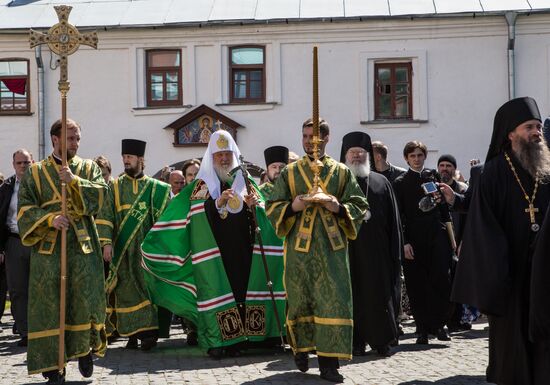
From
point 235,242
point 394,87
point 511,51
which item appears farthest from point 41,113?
point 235,242

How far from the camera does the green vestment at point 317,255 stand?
26.7 feet

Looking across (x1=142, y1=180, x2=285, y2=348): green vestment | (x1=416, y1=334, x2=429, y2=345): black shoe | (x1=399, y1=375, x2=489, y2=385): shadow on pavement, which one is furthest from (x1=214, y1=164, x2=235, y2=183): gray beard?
(x1=399, y1=375, x2=489, y2=385): shadow on pavement

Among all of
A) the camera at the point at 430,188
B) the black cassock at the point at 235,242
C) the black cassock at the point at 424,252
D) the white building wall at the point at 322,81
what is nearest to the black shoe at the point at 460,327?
the black cassock at the point at 424,252

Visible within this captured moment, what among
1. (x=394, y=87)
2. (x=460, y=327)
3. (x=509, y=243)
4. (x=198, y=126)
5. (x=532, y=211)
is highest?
(x=394, y=87)

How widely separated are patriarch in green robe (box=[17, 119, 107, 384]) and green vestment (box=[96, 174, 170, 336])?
2.21 m

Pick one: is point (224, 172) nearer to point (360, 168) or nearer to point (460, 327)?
point (360, 168)

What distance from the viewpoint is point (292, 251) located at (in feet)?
27.3

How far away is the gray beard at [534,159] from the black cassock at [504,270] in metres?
0.05

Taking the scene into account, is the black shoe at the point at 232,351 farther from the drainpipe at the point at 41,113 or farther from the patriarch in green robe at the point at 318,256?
the drainpipe at the point at 41,113

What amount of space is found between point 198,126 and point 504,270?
1992 centimetres

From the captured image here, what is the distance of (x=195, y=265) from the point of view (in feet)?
32.4

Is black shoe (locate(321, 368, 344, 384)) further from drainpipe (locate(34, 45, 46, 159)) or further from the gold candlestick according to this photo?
Answer: drainpipe (locate(34, 45, 46, 159))

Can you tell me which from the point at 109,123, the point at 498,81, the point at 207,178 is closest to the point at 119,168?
the point at 109,123

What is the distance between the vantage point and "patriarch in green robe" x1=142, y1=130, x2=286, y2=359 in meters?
9.71
